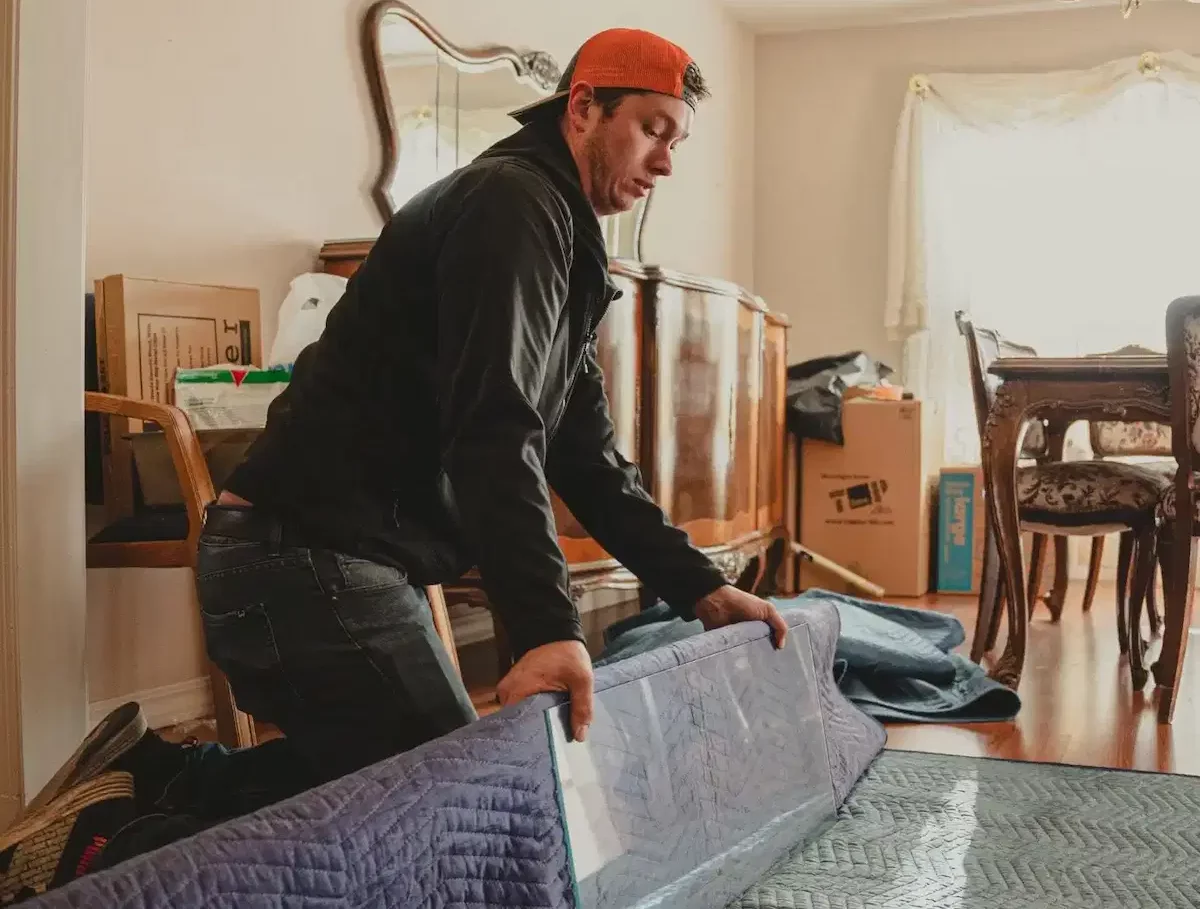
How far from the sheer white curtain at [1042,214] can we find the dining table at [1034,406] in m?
2.51

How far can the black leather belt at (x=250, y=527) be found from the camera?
1.32m

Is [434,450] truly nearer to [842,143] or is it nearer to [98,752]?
[98,752]

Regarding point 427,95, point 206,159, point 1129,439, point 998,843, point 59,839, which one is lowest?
point 998,843

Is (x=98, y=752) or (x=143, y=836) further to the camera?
(x=98, y=752)

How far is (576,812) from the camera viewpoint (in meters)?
1.30

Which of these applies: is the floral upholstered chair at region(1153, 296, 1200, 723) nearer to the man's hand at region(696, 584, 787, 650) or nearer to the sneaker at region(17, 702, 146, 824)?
the man's hand at region(696, 584, 787, 650)

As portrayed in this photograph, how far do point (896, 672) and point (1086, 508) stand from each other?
71cm

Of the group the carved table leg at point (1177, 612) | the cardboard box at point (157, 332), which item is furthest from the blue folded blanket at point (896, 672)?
the cardboard box at point (157, 332)

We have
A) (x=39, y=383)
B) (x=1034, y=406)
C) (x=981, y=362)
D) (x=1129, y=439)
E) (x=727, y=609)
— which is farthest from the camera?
(x=1129, y=439)

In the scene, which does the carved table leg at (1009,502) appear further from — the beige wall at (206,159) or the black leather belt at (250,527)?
the black leather belt at (250,527)

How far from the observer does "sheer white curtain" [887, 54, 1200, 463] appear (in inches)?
207

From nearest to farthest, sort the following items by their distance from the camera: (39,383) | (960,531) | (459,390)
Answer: (459,390), (39,383), (960,531)

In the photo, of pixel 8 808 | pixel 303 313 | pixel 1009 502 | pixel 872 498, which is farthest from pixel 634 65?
pixel 872 498

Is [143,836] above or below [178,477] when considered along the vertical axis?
below
